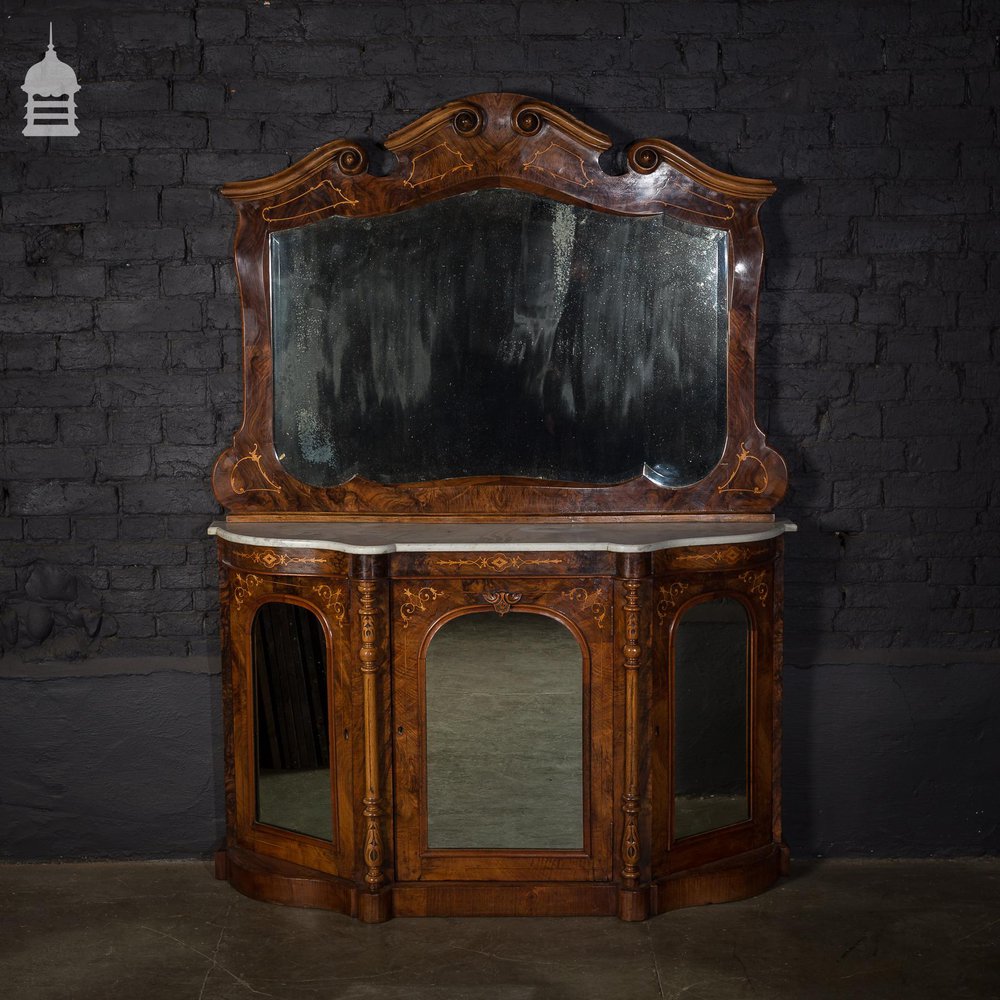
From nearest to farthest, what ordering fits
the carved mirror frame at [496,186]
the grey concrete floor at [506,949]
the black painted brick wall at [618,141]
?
1. the grey concrete floor at [506,949]
2. the carved mirror frame at [496,186]
3. the black painted brick wall at [618,141]

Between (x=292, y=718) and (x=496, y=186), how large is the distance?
5.03 feet

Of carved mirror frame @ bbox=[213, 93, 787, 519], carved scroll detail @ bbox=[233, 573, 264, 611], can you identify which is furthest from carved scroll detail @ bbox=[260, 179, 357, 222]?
carved scroll detail @ bbox=[233, 573, 264, 611]

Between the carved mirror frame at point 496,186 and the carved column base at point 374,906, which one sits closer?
the carved column base at point 374,906

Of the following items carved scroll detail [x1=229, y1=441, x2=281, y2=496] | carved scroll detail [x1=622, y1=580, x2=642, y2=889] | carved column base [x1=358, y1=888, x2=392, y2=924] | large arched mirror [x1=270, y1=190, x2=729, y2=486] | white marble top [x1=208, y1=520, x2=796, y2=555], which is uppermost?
large arched mirror [x1=270, y1=190, x2=729, y2=486]

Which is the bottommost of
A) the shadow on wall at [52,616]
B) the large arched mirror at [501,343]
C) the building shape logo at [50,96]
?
the shadow on wall at [52,616]

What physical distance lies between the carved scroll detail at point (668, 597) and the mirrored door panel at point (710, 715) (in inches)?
2.1

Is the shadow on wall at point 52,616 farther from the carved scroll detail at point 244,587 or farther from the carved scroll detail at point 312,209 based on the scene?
the carved scroll detail at point 312,209

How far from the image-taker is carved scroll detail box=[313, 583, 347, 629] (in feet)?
10.4

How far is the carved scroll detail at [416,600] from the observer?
315 cm

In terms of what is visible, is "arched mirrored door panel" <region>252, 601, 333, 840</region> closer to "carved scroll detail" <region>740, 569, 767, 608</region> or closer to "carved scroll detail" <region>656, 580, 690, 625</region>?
"carved scroll detail" <region>656, 580, 690, 625</region>

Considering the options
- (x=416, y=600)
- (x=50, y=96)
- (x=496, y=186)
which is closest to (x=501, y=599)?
(x=416, y=600)

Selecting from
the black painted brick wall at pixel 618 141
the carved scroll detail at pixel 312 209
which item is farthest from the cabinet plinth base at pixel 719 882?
the carved scroll detail at pixel 312 209

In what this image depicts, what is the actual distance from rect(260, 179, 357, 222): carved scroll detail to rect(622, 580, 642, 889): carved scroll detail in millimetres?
1383

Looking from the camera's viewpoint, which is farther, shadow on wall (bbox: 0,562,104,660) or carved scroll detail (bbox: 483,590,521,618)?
shadow on wall (bbox: 0,562,104,660)
